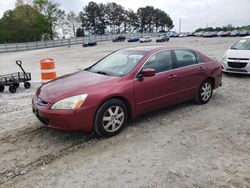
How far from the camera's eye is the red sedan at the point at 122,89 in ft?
14.0

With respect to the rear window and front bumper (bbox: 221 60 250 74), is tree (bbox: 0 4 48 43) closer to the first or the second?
front bumper (bbox: 221 60 250 74)

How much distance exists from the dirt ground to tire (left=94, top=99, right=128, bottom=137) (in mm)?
148

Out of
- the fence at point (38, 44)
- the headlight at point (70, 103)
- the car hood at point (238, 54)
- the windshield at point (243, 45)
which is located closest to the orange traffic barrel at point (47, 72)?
the headlight at point (70, 103)

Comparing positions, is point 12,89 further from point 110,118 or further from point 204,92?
point 204,92

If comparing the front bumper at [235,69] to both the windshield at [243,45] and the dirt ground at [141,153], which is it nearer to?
the windshield at [243,45]

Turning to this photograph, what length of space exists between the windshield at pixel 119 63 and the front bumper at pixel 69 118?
1135 millimetres

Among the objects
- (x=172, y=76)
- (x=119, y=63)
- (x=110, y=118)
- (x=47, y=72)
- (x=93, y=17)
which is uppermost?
(x=93, y=17)

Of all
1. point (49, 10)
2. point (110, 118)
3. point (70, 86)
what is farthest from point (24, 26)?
point (110, 118)

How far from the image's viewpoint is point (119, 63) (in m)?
5.47

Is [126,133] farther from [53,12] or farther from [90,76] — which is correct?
[53,12]

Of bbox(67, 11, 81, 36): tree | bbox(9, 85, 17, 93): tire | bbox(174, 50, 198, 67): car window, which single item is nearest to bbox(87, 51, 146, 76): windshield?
bbox(174, 50, 198, 67): car window

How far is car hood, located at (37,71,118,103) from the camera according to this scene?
14.3 ft

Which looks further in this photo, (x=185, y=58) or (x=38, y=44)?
(x=38, y=44)

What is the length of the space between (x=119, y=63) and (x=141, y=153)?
2134 millimetres
